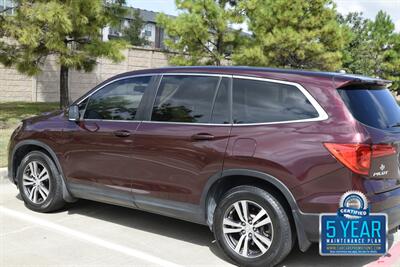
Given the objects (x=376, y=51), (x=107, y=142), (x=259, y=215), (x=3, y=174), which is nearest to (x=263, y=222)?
(x=259, y=215)

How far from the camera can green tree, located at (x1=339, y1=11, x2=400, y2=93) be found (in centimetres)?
3384

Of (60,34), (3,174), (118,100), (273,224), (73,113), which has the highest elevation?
(60,34)

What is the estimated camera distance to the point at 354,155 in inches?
151

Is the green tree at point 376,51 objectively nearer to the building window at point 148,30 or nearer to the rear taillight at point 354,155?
the rear taillight at point 354,155

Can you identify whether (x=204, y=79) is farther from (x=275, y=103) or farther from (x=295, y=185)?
(x=295, y=185)

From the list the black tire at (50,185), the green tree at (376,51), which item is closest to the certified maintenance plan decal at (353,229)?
the black tire at (50,185)

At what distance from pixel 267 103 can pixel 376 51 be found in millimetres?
33353

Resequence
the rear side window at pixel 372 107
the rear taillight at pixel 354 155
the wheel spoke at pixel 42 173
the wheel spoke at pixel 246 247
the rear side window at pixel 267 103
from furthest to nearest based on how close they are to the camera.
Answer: the wheel spoke at pixel 42 173 < the wheel spoke at pixel 246 247 < the rear side window at pixel 267 103 < the rear side window at pixel 372 107 < the rear taillight at pixel 354 155

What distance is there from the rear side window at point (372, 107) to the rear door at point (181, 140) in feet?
3.48

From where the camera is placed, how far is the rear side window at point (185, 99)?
4.68 m

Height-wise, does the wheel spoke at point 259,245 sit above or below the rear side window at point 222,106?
below

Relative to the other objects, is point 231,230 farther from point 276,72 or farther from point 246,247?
point 276,72

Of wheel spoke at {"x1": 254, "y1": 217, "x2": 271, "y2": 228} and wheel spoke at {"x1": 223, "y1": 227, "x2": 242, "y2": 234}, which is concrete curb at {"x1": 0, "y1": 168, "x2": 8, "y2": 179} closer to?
wheel spoke at {"x1": 223, "y1": 227, "x2": 242, "y2": 234}

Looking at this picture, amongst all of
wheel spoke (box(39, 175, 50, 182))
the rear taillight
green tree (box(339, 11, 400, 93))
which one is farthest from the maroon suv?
green tree (box(339, 11, 400, 93))
